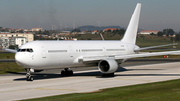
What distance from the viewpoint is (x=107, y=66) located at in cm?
3362

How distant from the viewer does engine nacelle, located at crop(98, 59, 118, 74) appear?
32438 mm

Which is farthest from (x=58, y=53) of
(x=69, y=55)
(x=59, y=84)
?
(x=59, y=84)

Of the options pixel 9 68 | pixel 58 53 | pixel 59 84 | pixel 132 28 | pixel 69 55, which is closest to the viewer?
pixel 59 84

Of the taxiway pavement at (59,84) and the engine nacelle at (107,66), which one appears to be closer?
the taxiway pavement at (59,84)

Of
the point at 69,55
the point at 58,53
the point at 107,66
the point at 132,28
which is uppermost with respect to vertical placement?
the point at 132,28

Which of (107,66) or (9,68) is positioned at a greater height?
(107,66)

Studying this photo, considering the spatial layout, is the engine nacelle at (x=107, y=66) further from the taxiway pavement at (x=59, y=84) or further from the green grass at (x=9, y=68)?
the green grass at (x=9, y=68)

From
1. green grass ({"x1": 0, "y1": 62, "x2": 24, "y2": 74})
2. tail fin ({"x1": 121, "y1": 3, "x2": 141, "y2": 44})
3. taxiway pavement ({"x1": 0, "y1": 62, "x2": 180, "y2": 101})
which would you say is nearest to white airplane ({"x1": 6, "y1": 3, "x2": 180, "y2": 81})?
taxiway pavement ({"x1": 0, "y1": 62, "x2": 180, "y2": 101})

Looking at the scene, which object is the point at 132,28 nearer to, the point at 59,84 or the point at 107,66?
the point at 107,66

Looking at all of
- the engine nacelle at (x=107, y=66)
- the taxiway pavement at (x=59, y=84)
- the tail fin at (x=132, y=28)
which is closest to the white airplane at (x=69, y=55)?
the engine nacelle at (x=107, y=66)

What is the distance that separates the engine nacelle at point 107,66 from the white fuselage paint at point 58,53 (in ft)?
8.45

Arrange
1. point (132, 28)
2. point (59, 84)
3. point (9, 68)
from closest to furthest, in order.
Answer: point (59, 84), point (132, 28), point (9, 68)

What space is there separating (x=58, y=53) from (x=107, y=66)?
21.9 ft

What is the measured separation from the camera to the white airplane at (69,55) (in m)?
29.4
